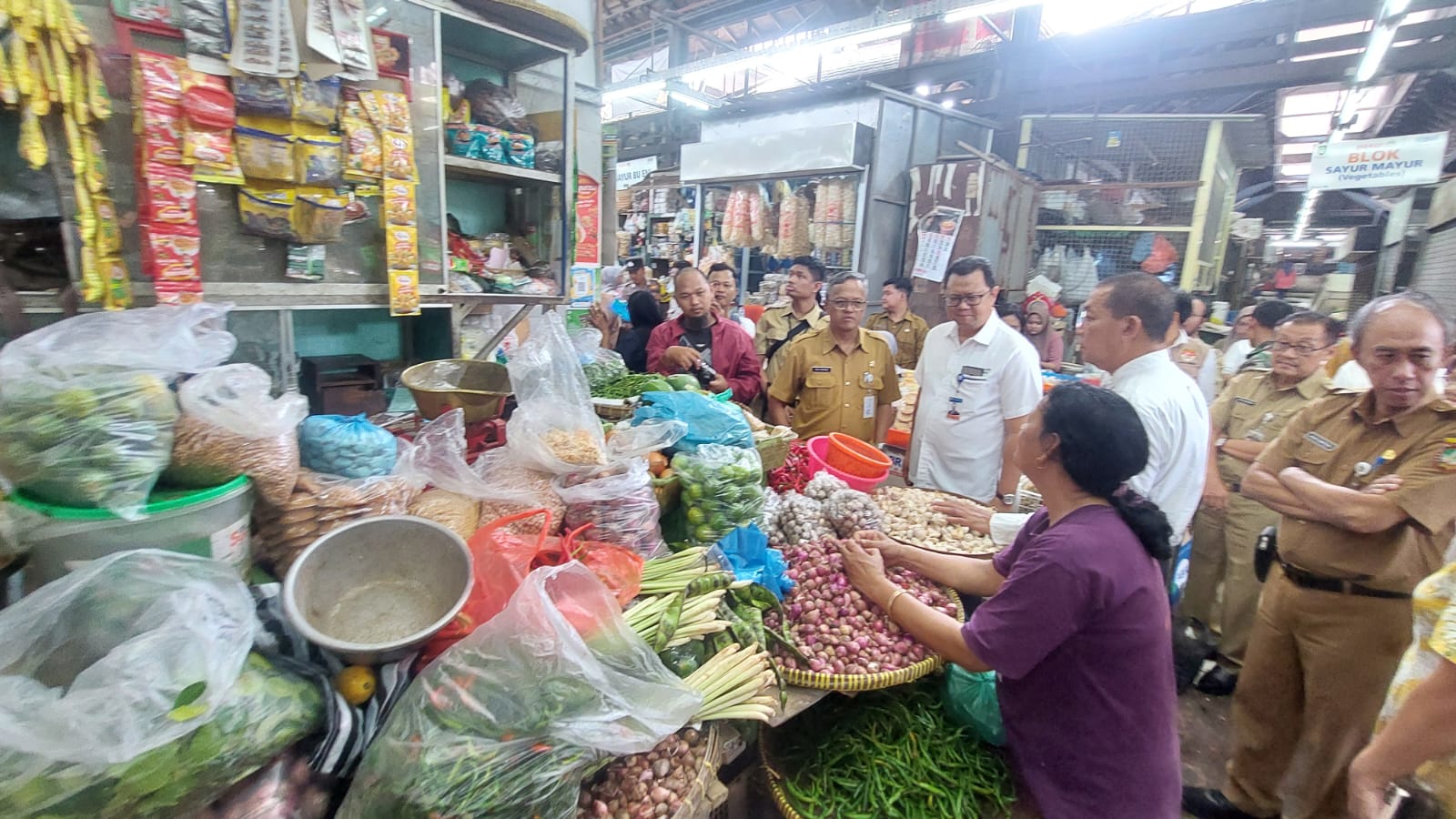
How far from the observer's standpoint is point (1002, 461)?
10.9 ft

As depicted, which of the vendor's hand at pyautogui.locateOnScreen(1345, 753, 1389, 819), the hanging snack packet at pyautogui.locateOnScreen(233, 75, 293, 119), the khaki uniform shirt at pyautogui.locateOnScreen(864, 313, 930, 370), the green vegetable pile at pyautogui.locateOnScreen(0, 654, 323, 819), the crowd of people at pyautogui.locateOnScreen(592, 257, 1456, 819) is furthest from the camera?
the khaki uniform shirt at pyautogui.locateOnScreen(864, 313, 930, 370)

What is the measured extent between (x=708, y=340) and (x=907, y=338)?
242 centimetres

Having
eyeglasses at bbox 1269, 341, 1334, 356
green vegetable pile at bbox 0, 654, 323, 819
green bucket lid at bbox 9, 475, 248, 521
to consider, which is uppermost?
eyeglasses at bbox 1269, 341, 1334, 356

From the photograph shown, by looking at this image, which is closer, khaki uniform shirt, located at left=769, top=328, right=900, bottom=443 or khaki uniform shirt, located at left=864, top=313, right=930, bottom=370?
khaki uniform shirt, located at left=769, top=328, right=900, bottom=443

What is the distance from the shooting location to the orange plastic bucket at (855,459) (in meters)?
2.65

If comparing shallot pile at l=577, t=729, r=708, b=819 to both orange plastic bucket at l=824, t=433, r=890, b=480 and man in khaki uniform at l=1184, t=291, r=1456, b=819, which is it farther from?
man in khaki uniform at l=1184, t=291, r=1456, b=819

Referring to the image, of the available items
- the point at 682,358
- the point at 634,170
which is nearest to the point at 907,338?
the point at 682,358

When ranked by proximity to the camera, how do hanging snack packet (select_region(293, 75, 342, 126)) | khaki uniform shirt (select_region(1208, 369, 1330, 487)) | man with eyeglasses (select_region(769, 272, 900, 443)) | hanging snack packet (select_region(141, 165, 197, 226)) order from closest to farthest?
1. hanging snack packet (select_region(141, 165, 197, 226))
2. hanging snack packet (select_region(293, 75, 342, 126))
3. khaki uniform shirt (select_region(1208, 369, 1330, 487))
4. man with eyeglasses (select_region(769, 272, 900, 443))

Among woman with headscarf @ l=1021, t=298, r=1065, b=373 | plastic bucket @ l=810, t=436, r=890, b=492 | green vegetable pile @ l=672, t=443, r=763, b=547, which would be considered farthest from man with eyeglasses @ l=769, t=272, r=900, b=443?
woman with headscarf @ l=1021, t=298, r=1065, b=373

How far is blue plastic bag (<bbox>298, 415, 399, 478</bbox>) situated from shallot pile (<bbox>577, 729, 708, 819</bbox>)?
0.92 metres

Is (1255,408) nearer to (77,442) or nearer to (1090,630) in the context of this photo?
(1090,630)

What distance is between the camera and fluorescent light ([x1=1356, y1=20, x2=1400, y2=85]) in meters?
4.98

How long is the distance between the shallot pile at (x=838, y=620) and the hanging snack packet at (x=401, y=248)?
76.1 inches

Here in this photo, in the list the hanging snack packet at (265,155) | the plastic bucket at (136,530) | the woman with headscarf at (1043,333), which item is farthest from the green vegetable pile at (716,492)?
the woman with headscarf at (1043,333)
